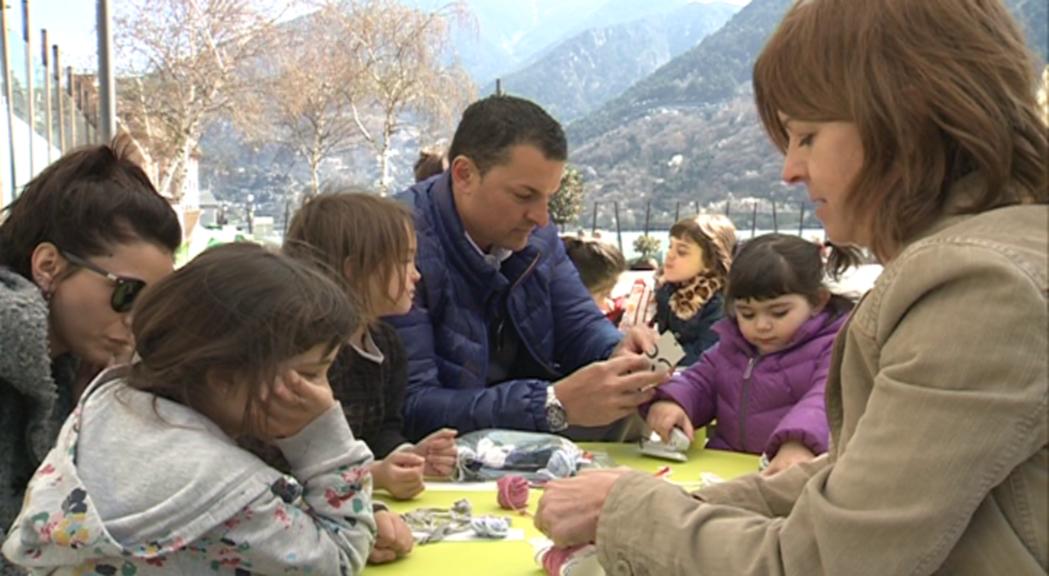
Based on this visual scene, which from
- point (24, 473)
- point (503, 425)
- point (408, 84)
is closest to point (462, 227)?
point (503, 425)

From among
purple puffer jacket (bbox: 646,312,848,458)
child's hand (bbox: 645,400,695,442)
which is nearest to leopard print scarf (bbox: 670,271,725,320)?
purple puffer jacket (bbox: 646,312,848,458)

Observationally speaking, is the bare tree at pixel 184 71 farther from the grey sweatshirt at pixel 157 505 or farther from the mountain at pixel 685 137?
the grey sweatshirt at pixel 157 505

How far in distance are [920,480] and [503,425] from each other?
1514 mm

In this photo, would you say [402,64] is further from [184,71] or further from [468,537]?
[468,537]

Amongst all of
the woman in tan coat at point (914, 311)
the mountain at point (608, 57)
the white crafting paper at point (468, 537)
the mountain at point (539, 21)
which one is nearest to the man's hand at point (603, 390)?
the white crafting paper at point (468, 537)

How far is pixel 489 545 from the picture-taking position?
5.30 feet

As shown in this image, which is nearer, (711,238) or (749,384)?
(749,384)

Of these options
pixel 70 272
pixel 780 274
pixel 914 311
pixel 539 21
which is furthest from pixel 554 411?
pixel 539 21

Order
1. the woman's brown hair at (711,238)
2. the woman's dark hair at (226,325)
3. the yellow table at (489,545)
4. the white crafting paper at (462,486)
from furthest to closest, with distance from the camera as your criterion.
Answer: the woman's brown hair at (711,238)
the white crafting paper at (462,486)
the yellow table at (489,545)
the woman's dark hair at (226,325)

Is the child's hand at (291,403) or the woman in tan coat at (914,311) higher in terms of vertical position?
the woman in tan coat at (914,311)

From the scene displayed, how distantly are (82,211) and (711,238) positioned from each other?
375 cm

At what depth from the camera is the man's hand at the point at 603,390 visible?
228cm

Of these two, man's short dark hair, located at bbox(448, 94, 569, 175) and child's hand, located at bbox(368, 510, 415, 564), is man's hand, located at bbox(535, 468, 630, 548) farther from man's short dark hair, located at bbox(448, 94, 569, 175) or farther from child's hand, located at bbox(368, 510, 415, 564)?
man's short dark hair, located at bbox(448, 94, 569, 175)

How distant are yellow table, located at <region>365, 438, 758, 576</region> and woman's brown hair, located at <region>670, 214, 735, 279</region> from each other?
278 centimetres
